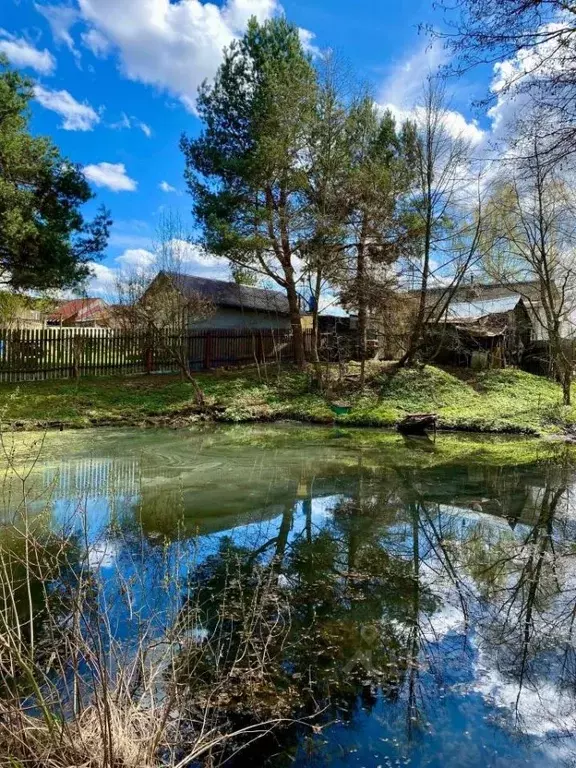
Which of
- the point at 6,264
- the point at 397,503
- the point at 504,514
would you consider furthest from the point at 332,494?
the point at 6,264

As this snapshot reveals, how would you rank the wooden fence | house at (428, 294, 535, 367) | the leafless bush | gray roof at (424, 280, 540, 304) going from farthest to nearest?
house at (428, 294, 535, 367), gray roof at (424, 280, 540, 304), the wooden fence, the leafless bush

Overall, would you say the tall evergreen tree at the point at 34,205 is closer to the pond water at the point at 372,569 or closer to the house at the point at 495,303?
the pond water at the point at 372,569

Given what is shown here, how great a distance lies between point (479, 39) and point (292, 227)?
14.3 meters

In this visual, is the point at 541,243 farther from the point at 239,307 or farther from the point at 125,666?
the point at 125,666

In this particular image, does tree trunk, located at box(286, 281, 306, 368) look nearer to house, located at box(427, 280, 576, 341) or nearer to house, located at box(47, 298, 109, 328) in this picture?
house, located at box(427, 280, 576, 341)

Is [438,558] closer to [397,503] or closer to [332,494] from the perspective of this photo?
[397,503]

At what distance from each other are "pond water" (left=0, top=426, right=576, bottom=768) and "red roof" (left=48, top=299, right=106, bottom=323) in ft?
87.1

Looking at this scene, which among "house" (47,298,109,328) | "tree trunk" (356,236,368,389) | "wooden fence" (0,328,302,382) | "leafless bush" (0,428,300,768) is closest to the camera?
"leafless bush" (0,428,300,768)

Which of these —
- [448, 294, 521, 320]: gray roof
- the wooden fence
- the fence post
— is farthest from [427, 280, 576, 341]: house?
the fence post

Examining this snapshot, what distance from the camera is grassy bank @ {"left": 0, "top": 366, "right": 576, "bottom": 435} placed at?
563 inches

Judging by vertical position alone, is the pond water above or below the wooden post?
below

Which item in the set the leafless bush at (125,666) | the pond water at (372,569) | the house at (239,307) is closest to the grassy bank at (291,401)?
the pond water at (372,569)

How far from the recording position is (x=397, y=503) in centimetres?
794

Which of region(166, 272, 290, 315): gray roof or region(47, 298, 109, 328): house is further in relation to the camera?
region(47, 298, 109, 328): house
